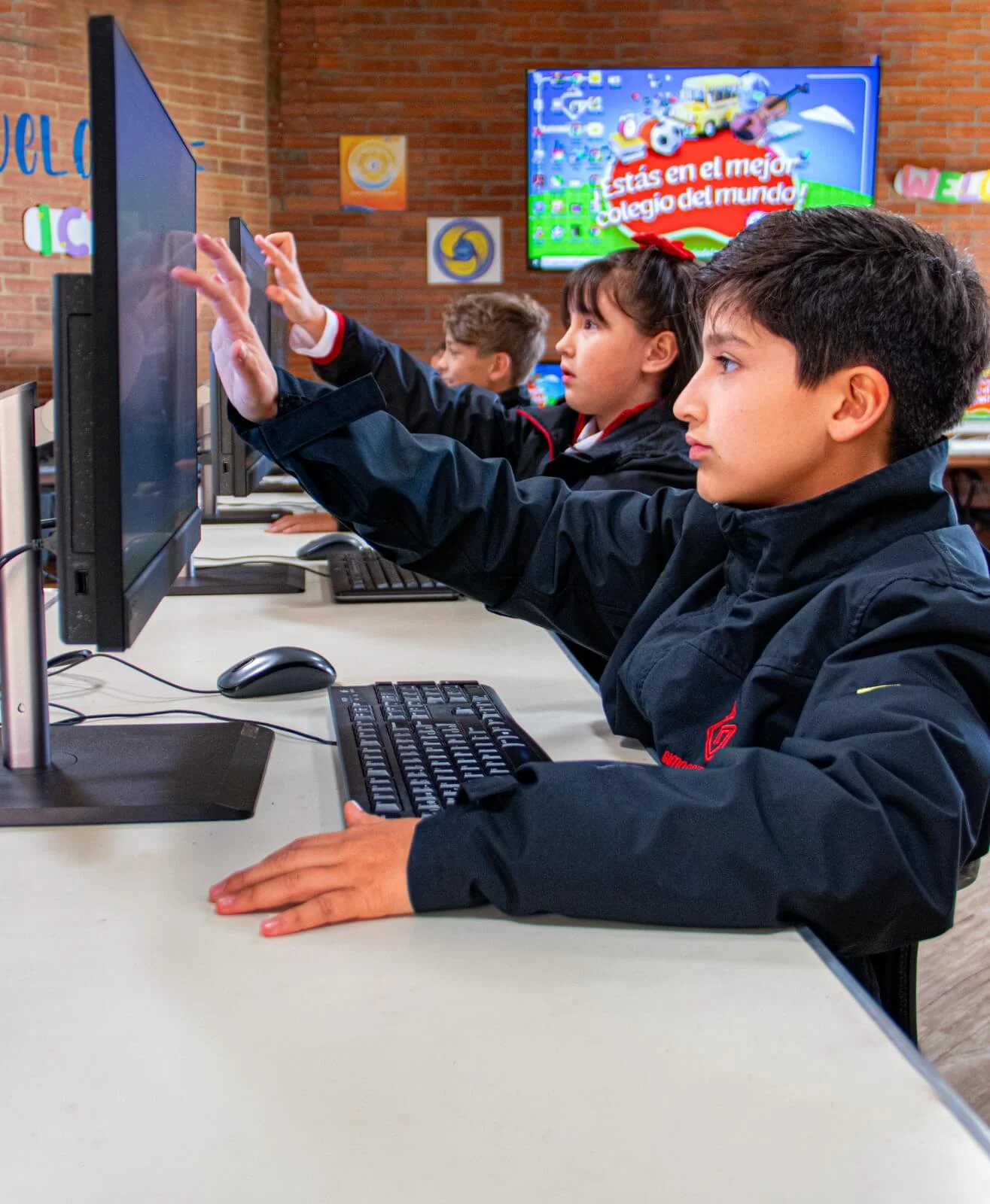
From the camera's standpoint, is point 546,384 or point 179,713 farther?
point 546,384

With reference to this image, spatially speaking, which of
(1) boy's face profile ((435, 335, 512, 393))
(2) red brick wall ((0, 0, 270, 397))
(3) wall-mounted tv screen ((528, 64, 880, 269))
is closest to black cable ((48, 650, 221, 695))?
(1) boy's face profile ((435, 335, 512, 393))

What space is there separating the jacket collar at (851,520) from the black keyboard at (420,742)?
0.82ft

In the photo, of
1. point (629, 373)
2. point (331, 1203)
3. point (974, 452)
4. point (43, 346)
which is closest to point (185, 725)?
point (331, 1203)

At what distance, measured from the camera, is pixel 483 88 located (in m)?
5.30

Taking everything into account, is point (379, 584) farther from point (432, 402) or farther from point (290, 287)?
point (432, 402)

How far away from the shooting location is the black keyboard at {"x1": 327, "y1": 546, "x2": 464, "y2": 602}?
1822 mm

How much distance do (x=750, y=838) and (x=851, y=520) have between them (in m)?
→ 0.33

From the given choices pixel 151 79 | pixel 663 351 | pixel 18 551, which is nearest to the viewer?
pixel 18 551

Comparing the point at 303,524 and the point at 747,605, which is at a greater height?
the point at 747,605

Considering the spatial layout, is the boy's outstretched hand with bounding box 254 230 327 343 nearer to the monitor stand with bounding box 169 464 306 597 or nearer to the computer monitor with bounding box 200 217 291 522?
the computer monitor with bounding box 200 217 291 522

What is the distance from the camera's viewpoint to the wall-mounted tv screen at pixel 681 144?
5.23m

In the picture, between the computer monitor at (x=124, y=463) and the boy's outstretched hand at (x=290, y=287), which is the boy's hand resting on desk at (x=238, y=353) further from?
the boy's outstretched hand at (x=290, y=287)

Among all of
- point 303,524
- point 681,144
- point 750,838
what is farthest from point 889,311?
point 681,144

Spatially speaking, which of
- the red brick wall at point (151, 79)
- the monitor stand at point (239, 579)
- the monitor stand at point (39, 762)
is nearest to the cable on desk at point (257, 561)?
the monitor stand at point (239, 579)
